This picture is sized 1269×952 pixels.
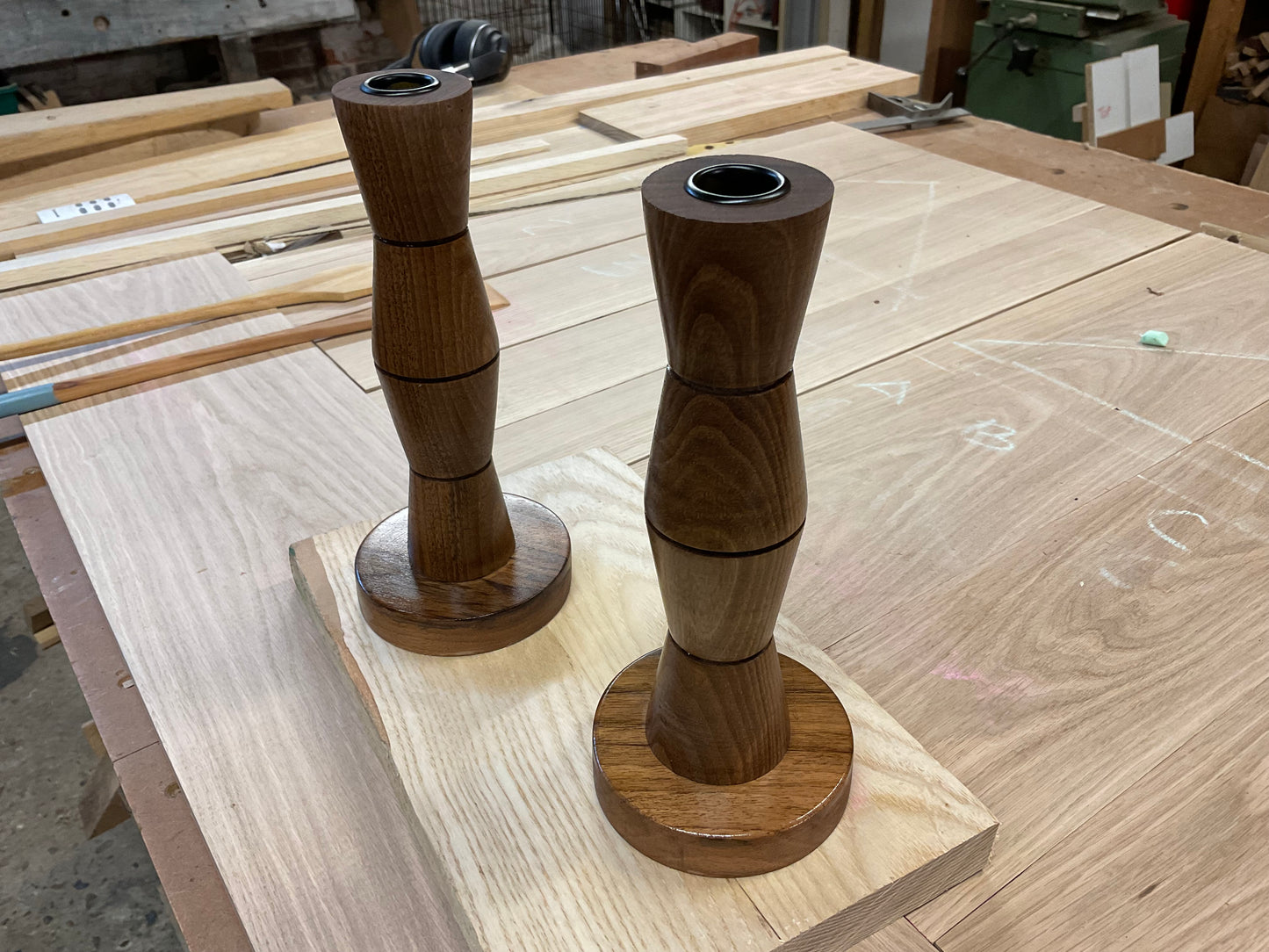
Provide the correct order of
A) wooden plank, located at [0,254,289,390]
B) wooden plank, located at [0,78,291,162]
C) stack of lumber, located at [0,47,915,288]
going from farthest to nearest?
wooden plank, located at [0,78,291,162]
stack of lumber, located at [0,47,915,288]
wooden plank, located at [0,254,289,390]

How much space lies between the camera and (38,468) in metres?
0.76

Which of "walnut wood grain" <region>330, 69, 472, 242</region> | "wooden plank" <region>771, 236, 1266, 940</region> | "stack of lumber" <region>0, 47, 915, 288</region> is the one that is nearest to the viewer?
"walnut wood grain" <region>330, 69, 472, 242</region>

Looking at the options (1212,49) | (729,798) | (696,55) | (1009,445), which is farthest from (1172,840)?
(1212,49)

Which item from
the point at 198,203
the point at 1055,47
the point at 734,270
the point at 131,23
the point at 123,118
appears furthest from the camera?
the point at 131,23

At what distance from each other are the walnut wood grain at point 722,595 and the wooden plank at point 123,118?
1346 mm

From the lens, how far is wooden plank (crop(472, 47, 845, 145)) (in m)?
1.38

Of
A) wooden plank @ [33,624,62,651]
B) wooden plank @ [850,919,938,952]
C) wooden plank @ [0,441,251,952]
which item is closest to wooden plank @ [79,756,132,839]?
wooden plank @ [33,624,62,651]

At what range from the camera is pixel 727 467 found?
1.11 feet

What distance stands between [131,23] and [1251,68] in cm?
269

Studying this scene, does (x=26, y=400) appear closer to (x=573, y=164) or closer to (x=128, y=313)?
(x=128, y=313)

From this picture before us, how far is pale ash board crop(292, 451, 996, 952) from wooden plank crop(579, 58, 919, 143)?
37.6 inches

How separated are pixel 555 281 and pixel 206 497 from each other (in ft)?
1.41

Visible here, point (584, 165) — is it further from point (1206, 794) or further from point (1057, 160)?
point (1206, 794)

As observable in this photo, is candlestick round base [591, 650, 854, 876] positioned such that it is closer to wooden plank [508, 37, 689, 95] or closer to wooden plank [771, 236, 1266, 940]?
wooden plank [771, 236, 1266, 940]
